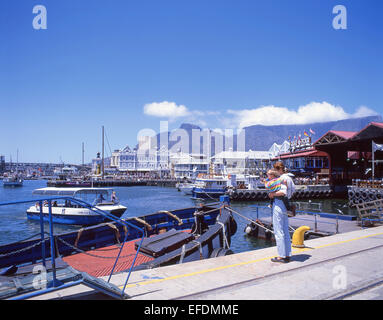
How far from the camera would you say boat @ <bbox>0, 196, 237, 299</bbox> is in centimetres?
405

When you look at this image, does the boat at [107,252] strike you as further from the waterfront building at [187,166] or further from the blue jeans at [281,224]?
the waterfront building at [187,166]

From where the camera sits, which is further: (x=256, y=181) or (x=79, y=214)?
(x=256, y=181)

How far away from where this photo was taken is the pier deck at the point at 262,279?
4.46 metres

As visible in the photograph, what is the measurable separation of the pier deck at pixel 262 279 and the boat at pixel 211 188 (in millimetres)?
38913

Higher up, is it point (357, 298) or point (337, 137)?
point (337, 137)

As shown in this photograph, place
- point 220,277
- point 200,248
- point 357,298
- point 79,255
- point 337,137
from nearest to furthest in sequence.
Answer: point 357,298 < point 220,277 < point 200,248 < point 79,255 < point 337,137

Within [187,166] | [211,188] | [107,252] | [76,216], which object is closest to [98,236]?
[107,252]

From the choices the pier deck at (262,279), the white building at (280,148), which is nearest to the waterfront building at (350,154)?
the white building at (280,148)

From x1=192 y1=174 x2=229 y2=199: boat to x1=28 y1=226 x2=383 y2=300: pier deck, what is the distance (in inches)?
1532

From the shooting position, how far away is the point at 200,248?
8133mm
